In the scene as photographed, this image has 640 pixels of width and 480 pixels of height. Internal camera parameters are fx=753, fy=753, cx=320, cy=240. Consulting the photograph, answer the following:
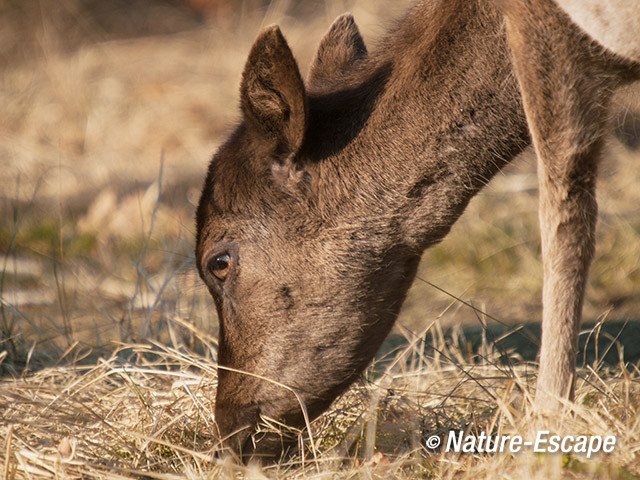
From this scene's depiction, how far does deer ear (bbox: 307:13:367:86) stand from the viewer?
335 cm

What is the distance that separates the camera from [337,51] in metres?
3.39

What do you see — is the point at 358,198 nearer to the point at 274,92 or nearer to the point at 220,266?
the point at 274,92

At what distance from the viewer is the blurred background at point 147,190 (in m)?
4.66

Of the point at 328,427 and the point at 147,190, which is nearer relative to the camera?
the point at 328,427

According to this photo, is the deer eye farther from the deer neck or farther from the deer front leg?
the deer front leg

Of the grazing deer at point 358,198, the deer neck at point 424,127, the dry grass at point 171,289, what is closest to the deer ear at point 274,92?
the grazing deer at point 358,198

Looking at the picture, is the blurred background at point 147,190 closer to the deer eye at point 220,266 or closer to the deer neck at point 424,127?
the deer neck at point 424,127

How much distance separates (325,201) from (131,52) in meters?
9.35

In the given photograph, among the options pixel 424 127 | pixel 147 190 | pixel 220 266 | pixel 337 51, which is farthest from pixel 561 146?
pixel 147 190

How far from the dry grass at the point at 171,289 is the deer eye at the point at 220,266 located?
58 cm

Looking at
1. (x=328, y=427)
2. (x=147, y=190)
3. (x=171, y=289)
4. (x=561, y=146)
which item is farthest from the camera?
(x=147, y=190)

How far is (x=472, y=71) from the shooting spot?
9.12ft

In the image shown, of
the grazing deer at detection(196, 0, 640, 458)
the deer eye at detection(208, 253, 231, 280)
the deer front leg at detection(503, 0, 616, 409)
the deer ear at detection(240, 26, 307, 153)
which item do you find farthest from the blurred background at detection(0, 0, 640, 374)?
A: the deer ear at detection(240, 26, 307, 153)

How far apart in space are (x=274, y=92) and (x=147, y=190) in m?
3.98
